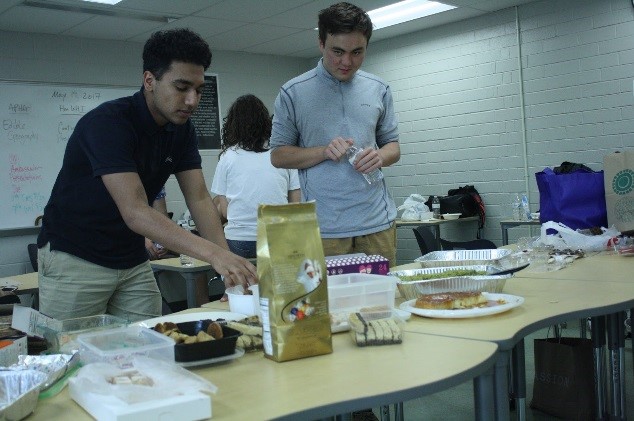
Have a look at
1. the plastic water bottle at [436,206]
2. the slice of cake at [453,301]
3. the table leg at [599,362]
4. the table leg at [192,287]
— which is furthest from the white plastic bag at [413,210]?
the slice of cake at [453,301]

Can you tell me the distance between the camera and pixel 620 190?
9.57ft

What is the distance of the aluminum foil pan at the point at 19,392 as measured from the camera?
99cm

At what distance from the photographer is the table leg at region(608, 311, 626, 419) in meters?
2.57

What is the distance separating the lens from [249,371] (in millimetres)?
1233

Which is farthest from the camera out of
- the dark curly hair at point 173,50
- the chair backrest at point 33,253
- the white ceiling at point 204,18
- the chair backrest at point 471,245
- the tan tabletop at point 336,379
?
the chair backrest at point 33,253

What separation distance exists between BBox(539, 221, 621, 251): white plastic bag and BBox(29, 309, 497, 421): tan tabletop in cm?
157

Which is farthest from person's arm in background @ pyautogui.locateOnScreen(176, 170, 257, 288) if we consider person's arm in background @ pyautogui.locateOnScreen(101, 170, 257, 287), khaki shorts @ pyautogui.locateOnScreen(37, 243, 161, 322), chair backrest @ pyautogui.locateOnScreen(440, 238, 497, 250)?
chair backrest @ pyautogui.locateOnScreen(440, 238, 497, 250)

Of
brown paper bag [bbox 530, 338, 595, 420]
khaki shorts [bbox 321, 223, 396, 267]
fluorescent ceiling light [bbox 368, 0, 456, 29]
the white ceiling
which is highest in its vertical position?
fluorescent ceiling light [bbox 368, 0, 456, 29]

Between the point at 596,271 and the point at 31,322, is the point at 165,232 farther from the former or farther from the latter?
the point at 596,271

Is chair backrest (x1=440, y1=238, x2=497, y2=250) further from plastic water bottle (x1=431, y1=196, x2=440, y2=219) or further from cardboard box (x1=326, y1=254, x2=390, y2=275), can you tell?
cardboard box (x1=326, y1=254, x2=390, y2=275)

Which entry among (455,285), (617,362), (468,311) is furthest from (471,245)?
(468,311)

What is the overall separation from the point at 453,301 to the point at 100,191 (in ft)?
3.83

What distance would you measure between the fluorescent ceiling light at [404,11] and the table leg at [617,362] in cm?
428

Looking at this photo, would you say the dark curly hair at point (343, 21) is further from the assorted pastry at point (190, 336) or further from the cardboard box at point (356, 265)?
the assorted pastry at point (190, 336)
